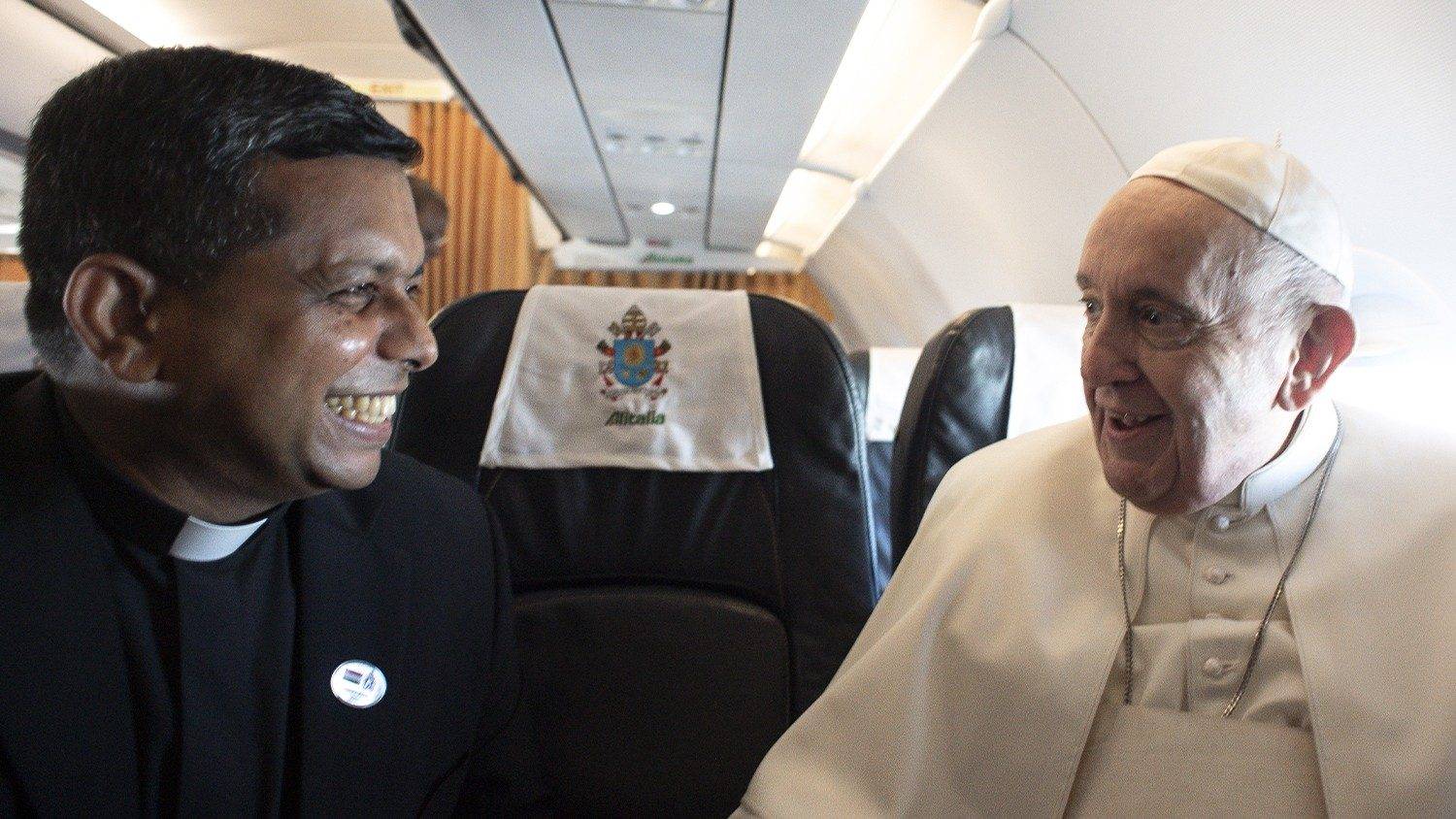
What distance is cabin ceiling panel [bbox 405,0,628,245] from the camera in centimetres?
415

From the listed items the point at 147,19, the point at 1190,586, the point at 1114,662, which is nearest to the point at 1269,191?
the point at 1190,586

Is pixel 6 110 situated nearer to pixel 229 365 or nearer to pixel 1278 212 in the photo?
pixel 229 365

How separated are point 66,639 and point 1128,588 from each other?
1677 millimetres

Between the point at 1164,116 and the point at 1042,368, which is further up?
the point at 1164,116

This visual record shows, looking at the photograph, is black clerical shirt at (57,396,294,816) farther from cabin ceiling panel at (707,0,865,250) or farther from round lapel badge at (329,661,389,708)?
cabin ceiling panel at (707,0,865,250)

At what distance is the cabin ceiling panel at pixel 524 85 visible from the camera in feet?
13.6

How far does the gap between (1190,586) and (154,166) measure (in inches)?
70.3

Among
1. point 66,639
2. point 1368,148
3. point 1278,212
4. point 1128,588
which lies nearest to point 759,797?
point 1128,588

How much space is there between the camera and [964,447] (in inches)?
88.5

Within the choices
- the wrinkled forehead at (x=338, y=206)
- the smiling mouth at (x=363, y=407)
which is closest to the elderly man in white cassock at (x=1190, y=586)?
the smiling mouth at (x=363, y=407)

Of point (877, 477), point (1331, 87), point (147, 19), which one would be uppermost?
point (147, 19)

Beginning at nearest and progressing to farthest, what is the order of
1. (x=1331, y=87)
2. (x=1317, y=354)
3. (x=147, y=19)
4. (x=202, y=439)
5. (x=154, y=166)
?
(x=154, y=166), (x=202, y=439), (x=1317, y=354), (x=1331, y=87), (x=147, y=19)

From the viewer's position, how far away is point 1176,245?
5.65ft

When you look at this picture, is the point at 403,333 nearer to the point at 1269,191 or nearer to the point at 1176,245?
the point at 1176,245
